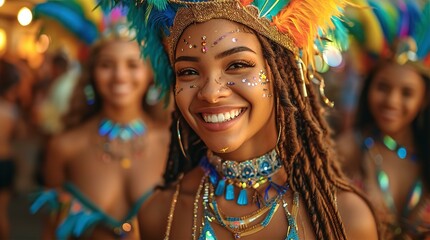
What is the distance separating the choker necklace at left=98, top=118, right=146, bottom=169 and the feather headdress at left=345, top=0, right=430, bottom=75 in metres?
1.57

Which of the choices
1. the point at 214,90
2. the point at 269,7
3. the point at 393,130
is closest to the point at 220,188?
the point at 214,90

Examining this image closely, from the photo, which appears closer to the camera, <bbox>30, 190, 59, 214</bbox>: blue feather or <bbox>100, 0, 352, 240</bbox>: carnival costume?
<bbox>100, 0, 352, 240</bbox>: carnival costume

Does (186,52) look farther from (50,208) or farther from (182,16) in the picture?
(50,208)

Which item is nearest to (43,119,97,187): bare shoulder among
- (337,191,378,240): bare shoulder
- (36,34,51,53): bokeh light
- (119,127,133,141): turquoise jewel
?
(119,127,133,141): turquoise jewel

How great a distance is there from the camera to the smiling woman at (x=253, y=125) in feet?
7.25

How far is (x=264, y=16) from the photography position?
7.36 ft

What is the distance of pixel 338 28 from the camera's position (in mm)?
2461

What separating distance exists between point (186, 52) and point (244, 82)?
0.75ft

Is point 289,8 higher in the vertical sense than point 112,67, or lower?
higher

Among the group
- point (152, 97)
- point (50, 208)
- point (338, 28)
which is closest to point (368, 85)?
point (152, 97)

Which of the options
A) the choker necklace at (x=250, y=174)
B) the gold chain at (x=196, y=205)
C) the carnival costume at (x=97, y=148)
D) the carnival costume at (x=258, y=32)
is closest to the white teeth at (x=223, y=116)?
the carnival costume at (x=258, y=32)

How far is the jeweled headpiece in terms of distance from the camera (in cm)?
221

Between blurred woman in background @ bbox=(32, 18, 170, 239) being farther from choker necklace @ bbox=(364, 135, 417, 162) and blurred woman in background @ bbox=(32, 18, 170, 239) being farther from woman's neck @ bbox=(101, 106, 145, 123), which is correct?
choker necklace @ bbox=(364, 135, 417, 162)

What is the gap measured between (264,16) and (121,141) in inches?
89.5
